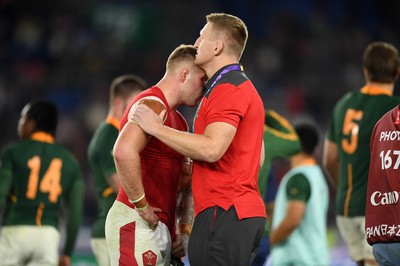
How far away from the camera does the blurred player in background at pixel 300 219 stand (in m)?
8.63

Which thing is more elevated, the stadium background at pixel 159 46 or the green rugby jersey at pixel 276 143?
the stadium background at pixel 159 46

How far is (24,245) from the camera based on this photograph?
8.45 meters

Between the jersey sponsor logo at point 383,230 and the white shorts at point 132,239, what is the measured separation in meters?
1.35

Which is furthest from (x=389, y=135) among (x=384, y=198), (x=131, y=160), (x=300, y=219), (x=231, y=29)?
(x=300, y=219)

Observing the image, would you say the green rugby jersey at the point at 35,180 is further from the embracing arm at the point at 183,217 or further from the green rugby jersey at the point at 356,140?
the embracing arm at the point at 183,217

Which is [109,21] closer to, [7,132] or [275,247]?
[7,132]

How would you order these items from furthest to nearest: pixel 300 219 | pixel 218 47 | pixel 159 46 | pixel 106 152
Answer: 1. pixel 159 46
2. pixel 300 219
3. pixel 106 152
4. pixel 218 47

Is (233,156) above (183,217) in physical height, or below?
above

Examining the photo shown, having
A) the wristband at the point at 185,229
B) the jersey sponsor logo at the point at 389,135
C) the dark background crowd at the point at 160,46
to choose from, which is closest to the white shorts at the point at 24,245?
the wristband at the point at 185,229

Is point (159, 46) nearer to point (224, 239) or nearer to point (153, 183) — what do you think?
point (153, 183)

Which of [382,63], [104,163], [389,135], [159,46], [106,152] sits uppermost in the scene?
[159,46]

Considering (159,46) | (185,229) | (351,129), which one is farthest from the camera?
(159,46)

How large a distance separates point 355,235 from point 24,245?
10.6 feet

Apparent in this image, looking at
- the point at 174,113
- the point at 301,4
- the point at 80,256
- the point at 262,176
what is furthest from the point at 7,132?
the point at 174,113
